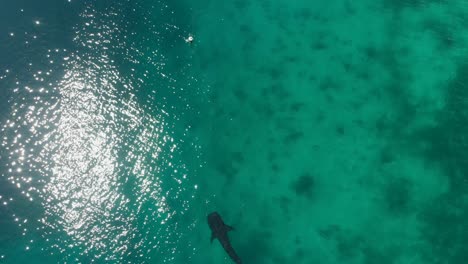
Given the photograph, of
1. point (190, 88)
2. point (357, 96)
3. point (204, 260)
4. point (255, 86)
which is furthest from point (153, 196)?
point (357, 96)

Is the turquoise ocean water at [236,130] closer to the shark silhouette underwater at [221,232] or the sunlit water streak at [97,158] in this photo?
the sunlit water streak at [97,158]

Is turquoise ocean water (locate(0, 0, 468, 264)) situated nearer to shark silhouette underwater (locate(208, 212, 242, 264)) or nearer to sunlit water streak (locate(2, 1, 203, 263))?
sunlit water streak (locate(2, 1, 203, 263))

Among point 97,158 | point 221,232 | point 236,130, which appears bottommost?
point 221,232

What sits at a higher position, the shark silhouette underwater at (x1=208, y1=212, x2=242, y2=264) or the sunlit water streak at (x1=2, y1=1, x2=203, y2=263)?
the sunlit water streak at (x1=2, y1=1, x2=203, y2=263)

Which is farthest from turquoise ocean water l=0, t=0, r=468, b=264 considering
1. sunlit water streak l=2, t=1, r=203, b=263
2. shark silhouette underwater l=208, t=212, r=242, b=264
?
shark silhouette underwater l=208, t=212, r=242, b=264

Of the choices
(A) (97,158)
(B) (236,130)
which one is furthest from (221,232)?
(A) (97,158)

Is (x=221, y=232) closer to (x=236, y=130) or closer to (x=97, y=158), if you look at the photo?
(x=236, y=130)
